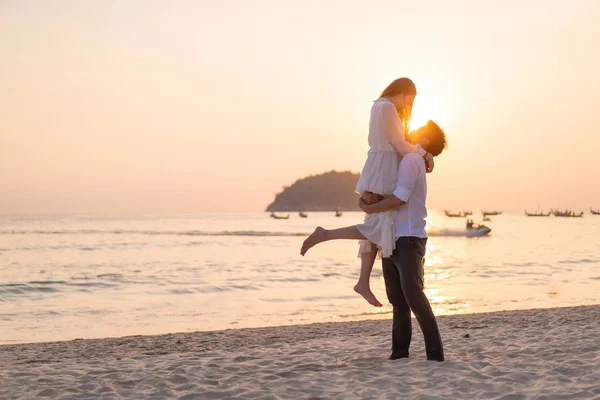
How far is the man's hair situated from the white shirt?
0.51 feet

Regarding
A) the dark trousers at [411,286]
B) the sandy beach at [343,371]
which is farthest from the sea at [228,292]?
the dark trousers at [411,286]

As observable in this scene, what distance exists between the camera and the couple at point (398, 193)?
479 centimetres

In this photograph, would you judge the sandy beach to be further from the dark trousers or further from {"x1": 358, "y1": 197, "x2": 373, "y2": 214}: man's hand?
{"x1": 358, "y1": 197, "x2": 373, "y2": 214}: man's hand

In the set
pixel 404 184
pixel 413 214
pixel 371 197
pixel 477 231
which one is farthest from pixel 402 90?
pixel 477 231

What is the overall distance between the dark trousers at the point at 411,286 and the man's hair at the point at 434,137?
2.49ft

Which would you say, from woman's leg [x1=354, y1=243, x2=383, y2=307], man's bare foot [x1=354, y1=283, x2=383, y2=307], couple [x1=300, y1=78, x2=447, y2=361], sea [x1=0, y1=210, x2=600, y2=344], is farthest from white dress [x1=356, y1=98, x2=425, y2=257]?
sea [x1=0, y1=210, x2=600, y2=344]

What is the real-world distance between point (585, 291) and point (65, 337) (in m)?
13.1

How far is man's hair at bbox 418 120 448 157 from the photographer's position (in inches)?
196

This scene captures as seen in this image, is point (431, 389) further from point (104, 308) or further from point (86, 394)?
point (104, 308)

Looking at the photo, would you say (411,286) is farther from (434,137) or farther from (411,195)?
(434,137)

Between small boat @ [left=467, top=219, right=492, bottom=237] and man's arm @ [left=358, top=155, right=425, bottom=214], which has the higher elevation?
man's arm @ [left=358, top=155, right=425, bottom=214]

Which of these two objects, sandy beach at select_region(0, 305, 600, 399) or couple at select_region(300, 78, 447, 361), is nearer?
sandy beach at select_region(0, 305, 600, 399)

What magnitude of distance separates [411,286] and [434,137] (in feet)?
4.08

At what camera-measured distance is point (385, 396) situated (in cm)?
418
